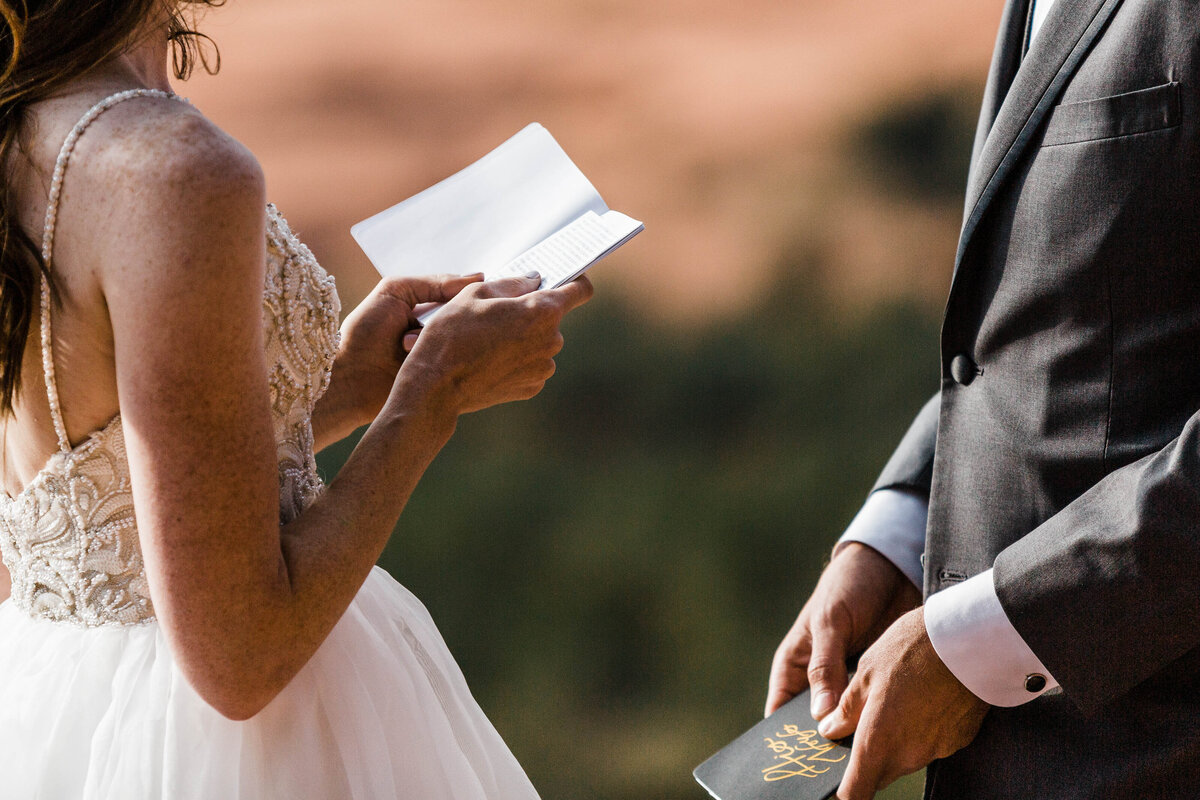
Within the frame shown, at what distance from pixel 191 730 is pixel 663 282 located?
3334 millimetres

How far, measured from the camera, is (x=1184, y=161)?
0.97 meters

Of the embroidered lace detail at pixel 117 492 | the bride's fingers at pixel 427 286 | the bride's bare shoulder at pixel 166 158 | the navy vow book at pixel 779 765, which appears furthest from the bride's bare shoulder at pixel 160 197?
the navy vow book at pixel 779 765

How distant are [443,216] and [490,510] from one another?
270cm

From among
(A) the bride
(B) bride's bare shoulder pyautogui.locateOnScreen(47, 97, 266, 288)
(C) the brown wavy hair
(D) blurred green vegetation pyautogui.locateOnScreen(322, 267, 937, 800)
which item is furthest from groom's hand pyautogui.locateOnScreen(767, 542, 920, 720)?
(D) blurred green vegetation pyautogui.locateOnScreen(322, 267, 937, 800)

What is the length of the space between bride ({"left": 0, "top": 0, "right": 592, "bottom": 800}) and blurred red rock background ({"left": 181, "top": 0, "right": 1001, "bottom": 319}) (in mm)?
2914

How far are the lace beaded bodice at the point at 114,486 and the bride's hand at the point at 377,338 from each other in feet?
0.61

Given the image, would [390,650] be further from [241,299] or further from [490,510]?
[490,510]

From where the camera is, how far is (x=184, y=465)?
31.7 inches

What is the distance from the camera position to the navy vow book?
1075 millimetres

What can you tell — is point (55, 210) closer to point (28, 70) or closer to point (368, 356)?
point (28, 70)

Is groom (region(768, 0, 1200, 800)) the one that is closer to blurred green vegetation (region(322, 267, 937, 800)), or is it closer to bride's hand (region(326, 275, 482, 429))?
bride's hand (region(326, 275, 482, 429))

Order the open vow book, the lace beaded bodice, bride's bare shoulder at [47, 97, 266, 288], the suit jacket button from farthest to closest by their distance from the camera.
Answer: the open vow book, the suit jacket button, the lace beaded bodice, bride's bare shoulder at [47, 97, 266, 288]

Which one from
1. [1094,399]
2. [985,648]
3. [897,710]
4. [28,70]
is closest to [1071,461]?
[1094,399]

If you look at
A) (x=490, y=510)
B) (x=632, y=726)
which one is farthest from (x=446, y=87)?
(x=632, y=726)
